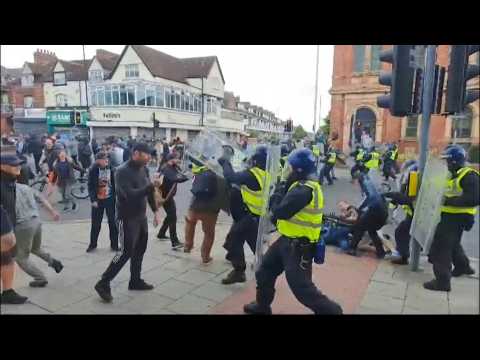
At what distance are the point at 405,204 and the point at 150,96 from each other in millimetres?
9362

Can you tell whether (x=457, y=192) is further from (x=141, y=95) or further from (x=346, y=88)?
(x=346, y=88)

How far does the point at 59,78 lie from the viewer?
193 inches

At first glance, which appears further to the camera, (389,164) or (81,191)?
(81,191)

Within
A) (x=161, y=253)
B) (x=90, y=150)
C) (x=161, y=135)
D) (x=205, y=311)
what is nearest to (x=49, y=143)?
(x=90, y=150)

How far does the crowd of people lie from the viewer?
2857 mm

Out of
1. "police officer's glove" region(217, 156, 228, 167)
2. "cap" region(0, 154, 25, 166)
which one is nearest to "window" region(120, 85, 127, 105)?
"police officer's glove" region(217, 156, 228, 167)

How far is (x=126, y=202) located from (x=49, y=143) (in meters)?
2.55

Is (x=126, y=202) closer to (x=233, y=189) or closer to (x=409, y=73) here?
(x=233, y=189)

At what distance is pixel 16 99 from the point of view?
3363 mm

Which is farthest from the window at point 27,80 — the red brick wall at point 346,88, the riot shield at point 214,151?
the red brick wall at point 346,88

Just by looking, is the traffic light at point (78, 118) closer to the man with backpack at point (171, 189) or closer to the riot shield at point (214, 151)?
the man with backpack at point (171, 189)

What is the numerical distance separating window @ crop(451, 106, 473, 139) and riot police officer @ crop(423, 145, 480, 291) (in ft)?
0.88

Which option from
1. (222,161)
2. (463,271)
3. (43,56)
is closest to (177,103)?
(43,56)

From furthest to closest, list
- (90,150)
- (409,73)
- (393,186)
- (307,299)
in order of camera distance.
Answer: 1. (90,150)
2. (393,186)
3. (409,73)
4. (307,299)
